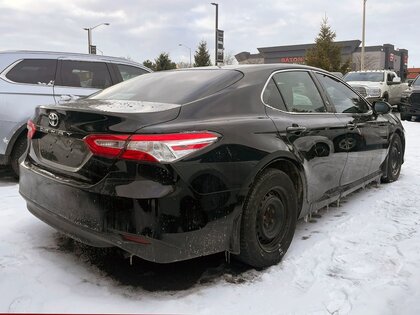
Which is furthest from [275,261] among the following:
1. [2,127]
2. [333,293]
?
[2,127]

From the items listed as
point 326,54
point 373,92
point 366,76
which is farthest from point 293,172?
point 326,54

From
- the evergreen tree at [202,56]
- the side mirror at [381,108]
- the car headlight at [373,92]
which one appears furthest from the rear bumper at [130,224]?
the evergreen tree at [202,56]

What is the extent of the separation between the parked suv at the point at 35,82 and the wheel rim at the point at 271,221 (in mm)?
2816

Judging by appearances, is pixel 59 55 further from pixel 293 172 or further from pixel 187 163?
pixel 187 163

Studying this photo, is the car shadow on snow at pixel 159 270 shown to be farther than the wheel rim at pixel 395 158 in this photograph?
No

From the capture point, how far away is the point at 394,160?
5.94m

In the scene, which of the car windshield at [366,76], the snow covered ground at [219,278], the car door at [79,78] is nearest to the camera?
the snow covered ground at [219,278]

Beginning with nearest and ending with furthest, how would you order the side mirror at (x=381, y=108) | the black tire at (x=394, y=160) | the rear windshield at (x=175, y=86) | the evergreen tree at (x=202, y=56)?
the rear windshield at (x=175, y=86)
the side mirror at (x=381, y=108)
the black tire at (x=394, y=160)
the evergreen tree at (x=202, y=56)

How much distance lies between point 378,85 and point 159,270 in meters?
15.3

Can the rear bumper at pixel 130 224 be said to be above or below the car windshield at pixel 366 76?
below

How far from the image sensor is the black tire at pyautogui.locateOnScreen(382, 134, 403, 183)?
5.74 meters

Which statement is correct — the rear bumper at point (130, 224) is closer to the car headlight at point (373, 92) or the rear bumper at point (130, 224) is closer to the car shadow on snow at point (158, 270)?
the car shadow on snow at point (158, 270)

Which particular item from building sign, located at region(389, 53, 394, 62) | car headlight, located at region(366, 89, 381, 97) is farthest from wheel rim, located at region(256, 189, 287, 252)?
building sign, located at region(389, 53, 394, 62)

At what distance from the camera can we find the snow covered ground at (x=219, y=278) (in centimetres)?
271
